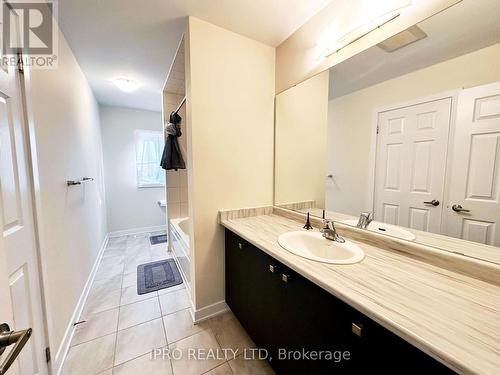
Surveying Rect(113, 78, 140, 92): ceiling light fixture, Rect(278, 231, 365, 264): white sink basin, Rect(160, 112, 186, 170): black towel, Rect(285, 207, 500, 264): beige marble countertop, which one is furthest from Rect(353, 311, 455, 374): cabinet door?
Rect(113, 78, 140, 92): ceiling light fixture

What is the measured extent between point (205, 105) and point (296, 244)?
4.08 feet

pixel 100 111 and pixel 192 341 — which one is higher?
pixel 100 111

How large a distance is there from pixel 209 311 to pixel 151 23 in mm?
2398

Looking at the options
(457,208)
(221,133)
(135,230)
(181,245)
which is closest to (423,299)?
(457,208)

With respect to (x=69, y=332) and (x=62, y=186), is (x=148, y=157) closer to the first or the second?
(x=62, y=186)

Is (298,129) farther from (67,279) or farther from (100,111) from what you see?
(100,111)

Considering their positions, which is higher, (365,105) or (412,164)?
(365,105)

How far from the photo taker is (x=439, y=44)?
1000 mm

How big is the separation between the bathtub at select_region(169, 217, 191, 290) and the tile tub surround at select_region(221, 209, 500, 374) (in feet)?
4.00

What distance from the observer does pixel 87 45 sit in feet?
6.03

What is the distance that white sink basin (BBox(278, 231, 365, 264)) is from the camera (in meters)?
1.15

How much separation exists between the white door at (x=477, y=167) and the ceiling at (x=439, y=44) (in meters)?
0.22

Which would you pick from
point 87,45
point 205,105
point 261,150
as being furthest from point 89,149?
point 261,150

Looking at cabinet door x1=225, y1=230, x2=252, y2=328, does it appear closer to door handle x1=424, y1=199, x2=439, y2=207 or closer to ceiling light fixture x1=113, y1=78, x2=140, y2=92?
door handle x1=424, y1=199, x2=439, y2=207
